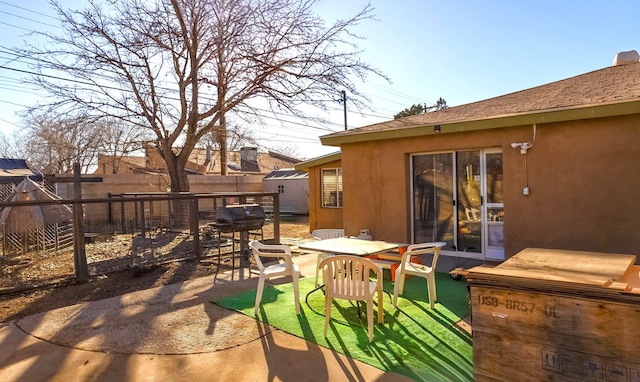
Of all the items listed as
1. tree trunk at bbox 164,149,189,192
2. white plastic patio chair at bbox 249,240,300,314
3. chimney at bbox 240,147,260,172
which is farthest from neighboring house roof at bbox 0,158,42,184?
chimney at bbox 240,147,260,172

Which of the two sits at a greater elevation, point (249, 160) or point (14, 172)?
point (249, 160)

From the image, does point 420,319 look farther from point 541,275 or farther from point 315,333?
point 541,275

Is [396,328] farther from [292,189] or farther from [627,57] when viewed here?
[292,189]

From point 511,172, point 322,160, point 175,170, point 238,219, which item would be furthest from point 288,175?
point 511,172

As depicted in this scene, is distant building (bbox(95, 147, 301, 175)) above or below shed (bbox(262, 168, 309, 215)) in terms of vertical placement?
above

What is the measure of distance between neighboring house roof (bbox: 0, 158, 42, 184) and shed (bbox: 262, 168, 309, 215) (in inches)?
476

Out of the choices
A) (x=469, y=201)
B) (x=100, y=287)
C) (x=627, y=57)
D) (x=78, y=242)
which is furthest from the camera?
(x=627, y=57)

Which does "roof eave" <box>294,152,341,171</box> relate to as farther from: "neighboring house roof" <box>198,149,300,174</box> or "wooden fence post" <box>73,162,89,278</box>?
"neighboring house roof" <box>198,149,300,174</box>

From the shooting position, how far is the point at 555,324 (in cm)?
222

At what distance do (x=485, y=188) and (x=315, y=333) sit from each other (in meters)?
4.24

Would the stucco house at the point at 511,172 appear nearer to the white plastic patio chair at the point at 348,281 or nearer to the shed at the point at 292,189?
the white plastic patio chair at the point at 348,281

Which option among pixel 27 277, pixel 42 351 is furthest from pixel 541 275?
pixel 27 277

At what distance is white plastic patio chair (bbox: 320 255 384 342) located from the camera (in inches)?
148

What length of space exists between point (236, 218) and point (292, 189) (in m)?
14.5
